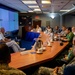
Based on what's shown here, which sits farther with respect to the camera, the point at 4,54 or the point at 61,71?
the point at 61,71

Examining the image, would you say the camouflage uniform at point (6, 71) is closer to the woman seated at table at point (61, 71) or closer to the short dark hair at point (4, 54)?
the short dark hair at point (4, 54)

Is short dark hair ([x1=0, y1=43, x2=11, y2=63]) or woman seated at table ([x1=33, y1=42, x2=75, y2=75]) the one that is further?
woman seated at table ([x1=33, y1=42, x2=75, y2=75])

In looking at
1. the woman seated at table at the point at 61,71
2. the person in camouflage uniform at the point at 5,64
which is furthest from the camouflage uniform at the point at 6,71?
the woman seated at table at the point at 61,71

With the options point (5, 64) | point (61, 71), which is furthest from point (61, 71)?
point (5, 64)

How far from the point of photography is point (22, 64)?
8.54 ft

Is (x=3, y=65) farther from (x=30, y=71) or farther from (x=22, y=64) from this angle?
(x=30, y=71)

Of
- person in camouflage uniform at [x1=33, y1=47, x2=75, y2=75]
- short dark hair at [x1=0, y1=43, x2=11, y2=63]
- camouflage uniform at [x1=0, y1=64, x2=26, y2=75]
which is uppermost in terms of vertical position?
short dark hair at [x1=0, y1=43, x2=11, y2=63]

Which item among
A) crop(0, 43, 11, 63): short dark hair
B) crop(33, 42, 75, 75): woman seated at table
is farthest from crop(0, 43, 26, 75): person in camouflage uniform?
crop(33, 42, 75, 75): woman seated at table

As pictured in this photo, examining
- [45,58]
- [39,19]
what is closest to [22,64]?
[45,58]

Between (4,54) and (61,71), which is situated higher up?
(4,54)

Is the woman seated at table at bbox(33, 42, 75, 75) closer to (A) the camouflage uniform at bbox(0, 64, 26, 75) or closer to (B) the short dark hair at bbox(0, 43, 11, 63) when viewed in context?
(A) the camouflage uniform at bbox(0, 64, 26, 75)

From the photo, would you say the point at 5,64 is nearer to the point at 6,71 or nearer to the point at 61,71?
the point at 6,71

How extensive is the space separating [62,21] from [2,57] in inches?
744

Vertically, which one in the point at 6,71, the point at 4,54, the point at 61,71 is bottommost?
the point at 61,71
